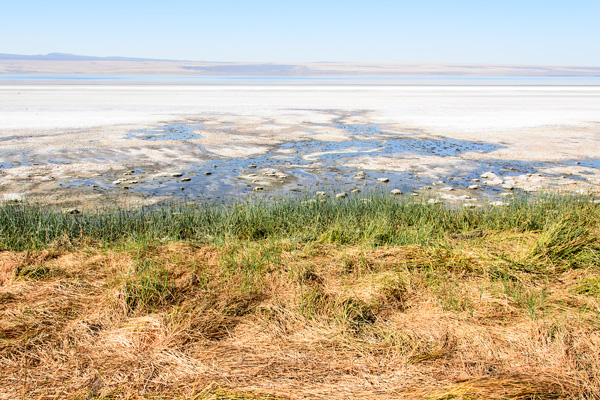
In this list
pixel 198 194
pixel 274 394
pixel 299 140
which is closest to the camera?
pixel 274 394

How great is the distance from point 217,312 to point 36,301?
147cm

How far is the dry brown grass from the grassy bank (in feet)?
0.04

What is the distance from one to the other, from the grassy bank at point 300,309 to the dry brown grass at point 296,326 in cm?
1

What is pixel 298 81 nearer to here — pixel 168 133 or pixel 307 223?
pixel 168 133

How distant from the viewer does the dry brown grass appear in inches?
102

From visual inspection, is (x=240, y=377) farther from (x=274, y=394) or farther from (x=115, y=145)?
(x=115, y=145)

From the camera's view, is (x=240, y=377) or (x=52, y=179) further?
(x=52, y=179)

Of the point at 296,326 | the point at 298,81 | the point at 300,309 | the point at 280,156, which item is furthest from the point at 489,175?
the point at 298,81

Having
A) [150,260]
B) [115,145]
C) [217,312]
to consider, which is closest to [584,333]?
[217,312]

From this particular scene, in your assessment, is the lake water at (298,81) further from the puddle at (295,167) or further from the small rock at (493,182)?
the small rock at (493,182)

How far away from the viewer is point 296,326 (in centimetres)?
326

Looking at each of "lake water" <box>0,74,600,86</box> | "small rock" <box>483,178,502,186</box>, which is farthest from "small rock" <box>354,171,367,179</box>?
"lake water" <box>0,74,600,86</box>

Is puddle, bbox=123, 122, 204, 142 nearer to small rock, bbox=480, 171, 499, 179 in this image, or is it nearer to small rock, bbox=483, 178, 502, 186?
small rock, bbox=480, 171, 499, 179

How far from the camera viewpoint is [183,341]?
3029 millimetres
